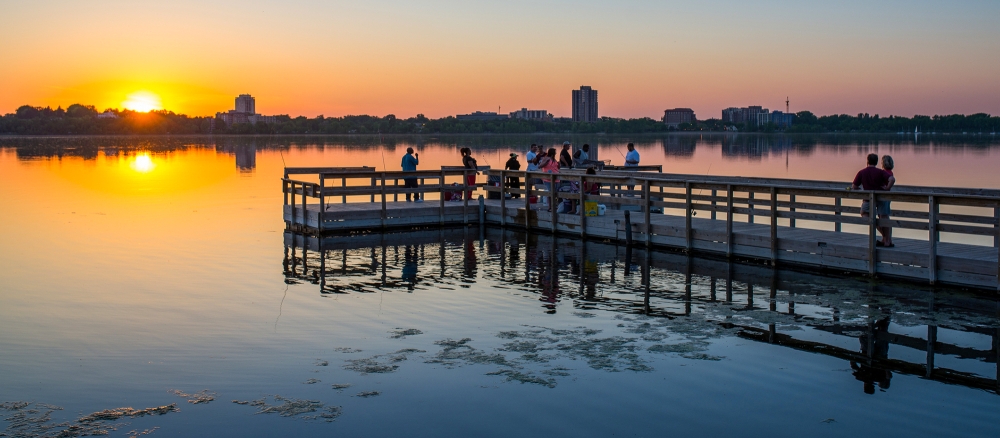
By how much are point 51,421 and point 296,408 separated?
221cm

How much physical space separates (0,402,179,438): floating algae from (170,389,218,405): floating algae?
0.23 metres

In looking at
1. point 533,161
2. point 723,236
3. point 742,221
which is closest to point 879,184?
point 723,236

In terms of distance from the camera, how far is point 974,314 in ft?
41.9

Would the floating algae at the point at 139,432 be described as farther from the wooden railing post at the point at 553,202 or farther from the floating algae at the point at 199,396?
the wooden railing post at the point at 553,202

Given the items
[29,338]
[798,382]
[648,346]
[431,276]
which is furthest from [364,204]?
[798,382]

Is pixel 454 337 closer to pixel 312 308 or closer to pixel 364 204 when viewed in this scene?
pixel 312 308

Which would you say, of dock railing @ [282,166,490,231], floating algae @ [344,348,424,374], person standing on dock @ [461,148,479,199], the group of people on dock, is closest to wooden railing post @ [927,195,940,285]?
floating algae @ [344,348,424,374]

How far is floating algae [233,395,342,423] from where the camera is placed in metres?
8.66

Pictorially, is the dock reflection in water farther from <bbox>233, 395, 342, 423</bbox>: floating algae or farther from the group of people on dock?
<bbox>233, 395, 342, 423</bbox>: floating algae

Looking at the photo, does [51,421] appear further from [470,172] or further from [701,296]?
[470,172]

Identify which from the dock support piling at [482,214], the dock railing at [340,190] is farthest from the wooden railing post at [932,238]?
the dock railing at [340,190]

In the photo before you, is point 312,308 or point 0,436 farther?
point 312,308

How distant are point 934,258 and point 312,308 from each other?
9.80 metres

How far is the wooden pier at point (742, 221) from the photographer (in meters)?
14.6
